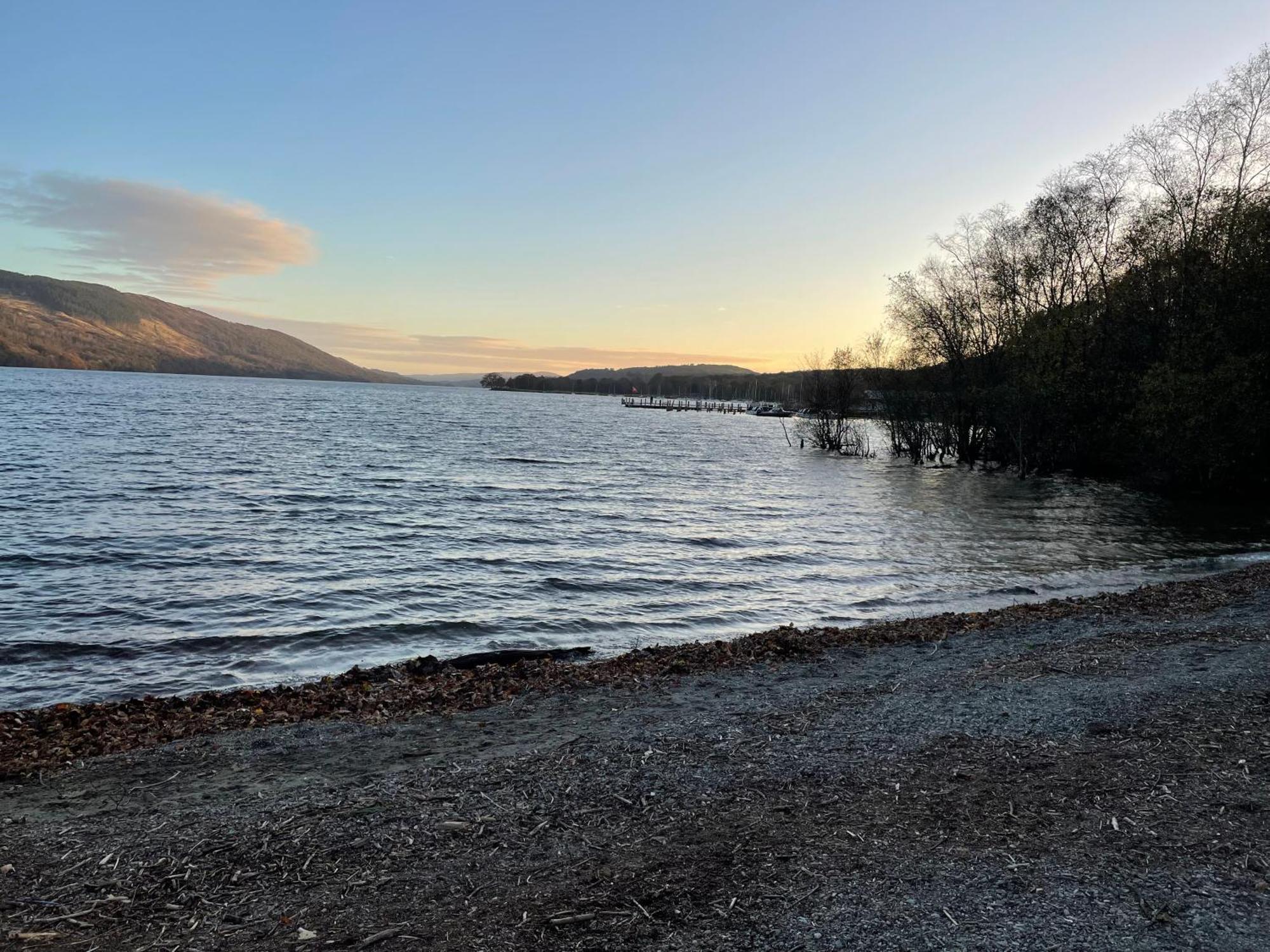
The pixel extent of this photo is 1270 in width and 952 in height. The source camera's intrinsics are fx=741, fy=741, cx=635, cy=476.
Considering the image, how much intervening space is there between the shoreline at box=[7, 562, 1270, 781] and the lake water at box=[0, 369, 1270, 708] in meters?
1.48

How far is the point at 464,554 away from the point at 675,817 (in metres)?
16.2

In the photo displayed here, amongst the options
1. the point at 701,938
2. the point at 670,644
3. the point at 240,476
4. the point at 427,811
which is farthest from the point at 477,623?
the point at 240,476

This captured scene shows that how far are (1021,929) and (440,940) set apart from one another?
10.8ft

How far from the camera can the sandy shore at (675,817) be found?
436cm

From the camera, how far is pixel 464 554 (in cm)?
2111

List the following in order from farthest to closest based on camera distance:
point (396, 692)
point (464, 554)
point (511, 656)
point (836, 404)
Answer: point (836, 404), point (464, 554), point (511, 656), point (396, 692)

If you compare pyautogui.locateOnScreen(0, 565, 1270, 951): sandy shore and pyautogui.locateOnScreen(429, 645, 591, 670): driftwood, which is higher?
pyautogui.locateOnScreen(0, 565, 1270, 951): sandy shore

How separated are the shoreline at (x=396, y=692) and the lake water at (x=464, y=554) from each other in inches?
58.4

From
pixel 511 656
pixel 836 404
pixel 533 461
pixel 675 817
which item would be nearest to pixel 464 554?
pixel 511 656

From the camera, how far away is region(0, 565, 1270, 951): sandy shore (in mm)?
4355

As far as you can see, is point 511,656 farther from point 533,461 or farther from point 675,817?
point 533,461

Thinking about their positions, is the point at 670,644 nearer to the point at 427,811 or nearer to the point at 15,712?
the point at 427,811

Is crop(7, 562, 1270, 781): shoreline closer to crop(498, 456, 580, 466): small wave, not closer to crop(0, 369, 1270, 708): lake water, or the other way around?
crop(0, 369, 1270, 708): lake water

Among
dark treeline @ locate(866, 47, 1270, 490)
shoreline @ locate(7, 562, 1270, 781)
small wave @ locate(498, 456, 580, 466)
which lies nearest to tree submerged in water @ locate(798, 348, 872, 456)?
dark treeline @ locate(866, 47, 1270, 490)
